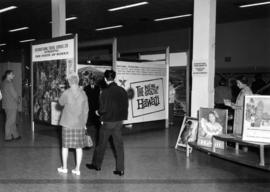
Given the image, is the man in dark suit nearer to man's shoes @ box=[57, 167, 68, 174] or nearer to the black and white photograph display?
man's shoes @ box=[57, 167, 68, 174]

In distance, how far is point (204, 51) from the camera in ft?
22.9

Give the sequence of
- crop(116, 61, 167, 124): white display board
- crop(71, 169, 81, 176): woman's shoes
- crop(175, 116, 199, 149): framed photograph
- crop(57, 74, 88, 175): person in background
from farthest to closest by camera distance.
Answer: crop(116, 61, 167, 124): white display board < crop(175, 116, 199, 149): framed photograph < crop(71, 169, 81, 176): woman's shoes < crop(57, 74, 88, 175): person in background

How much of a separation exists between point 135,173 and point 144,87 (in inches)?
182

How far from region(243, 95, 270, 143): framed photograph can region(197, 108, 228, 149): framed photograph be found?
1.82ft

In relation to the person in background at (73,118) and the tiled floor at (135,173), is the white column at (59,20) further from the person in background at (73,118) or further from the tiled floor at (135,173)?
the person in background at (73,118)

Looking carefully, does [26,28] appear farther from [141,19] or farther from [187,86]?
[187,86]

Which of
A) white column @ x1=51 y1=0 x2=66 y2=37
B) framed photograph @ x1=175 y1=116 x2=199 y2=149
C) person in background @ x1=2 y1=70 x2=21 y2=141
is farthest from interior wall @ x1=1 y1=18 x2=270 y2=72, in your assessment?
framed photograph @ x1=175 y1=116 x2=199 y2=149

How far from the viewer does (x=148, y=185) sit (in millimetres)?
4754

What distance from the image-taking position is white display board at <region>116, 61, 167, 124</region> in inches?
365

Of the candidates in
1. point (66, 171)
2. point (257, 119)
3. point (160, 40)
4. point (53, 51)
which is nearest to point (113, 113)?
point (66, 171)

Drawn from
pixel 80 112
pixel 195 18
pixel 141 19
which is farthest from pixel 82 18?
pixel 80 112

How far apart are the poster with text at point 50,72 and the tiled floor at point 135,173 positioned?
1.22 m

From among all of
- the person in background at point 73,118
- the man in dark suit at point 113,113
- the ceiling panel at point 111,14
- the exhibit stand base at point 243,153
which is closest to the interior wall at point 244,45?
the ceiling panel at point 111,14

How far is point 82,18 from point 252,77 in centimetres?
644
